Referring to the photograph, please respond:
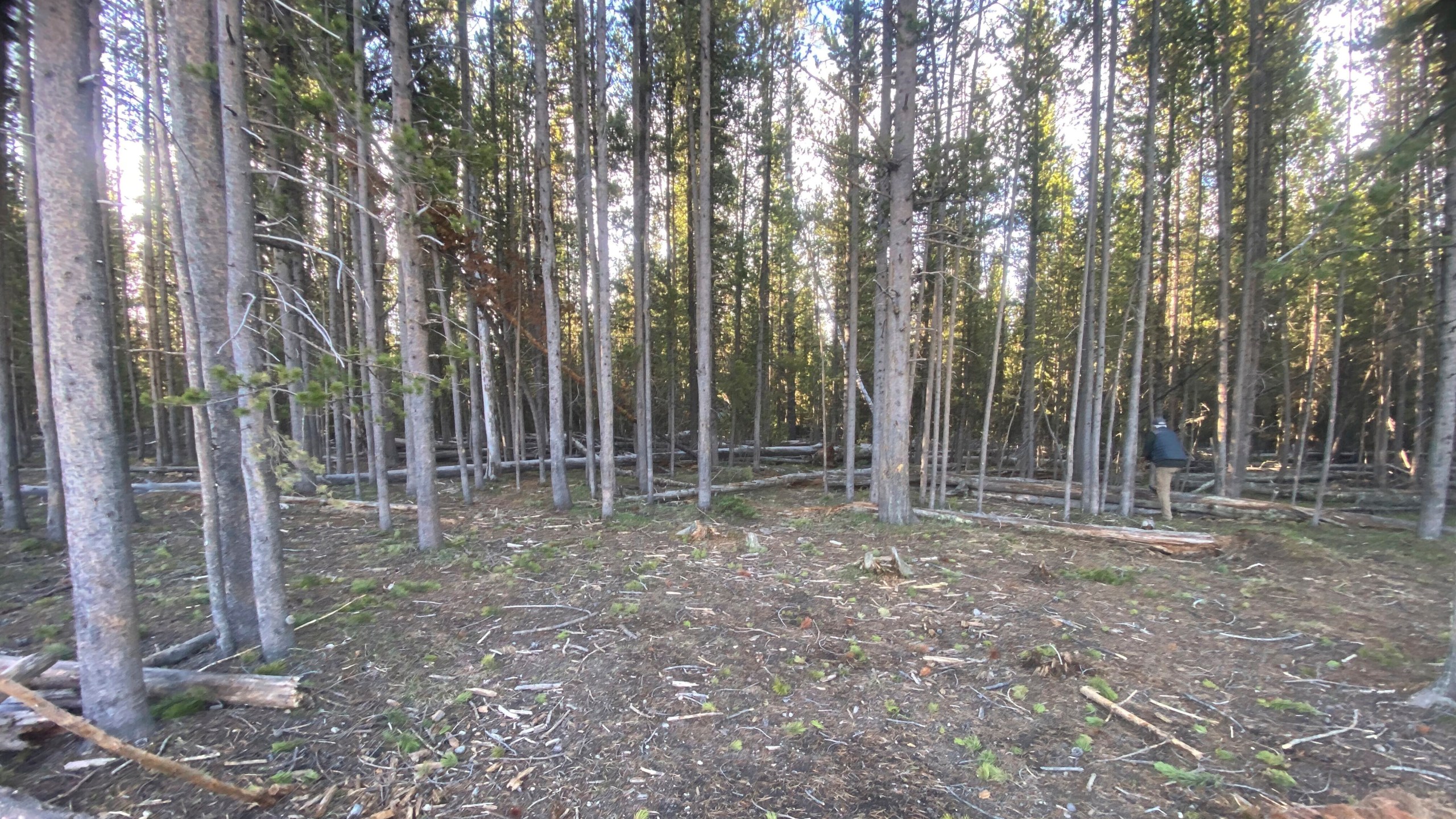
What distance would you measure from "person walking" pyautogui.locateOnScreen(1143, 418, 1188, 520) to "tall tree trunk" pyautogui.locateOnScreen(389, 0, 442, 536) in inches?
475

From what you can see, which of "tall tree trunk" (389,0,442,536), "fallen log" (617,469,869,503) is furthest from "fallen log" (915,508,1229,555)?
"tall tree trunk" (389,0,442,536)

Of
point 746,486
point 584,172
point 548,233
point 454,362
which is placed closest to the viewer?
point 454,362

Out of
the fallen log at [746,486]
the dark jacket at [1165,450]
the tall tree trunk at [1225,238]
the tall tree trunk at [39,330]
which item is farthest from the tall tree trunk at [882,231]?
the tall tree trunk at [39,330]

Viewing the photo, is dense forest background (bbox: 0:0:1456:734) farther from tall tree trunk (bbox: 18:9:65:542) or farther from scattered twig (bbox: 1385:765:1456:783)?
scattered twig (bbox: 1385:765:1456:783)

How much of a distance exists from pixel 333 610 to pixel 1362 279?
59.4 ft

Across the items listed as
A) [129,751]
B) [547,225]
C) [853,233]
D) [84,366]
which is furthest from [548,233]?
[129,751]

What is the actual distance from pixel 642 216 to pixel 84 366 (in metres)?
9.07

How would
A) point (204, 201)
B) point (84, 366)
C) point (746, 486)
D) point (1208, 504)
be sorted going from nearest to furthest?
point (84, 366) < point (204, 201) < point (1208, 504) < point (746, 486)

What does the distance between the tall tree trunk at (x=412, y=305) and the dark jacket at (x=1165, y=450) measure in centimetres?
1205

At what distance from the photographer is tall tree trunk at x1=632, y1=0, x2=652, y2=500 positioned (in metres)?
10.8

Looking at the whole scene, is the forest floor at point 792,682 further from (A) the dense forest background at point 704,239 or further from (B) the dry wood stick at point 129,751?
(A) the dense forest background at point 704,239

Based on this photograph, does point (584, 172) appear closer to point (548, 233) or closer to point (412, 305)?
point (548, 233)

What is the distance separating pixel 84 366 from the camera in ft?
9.70

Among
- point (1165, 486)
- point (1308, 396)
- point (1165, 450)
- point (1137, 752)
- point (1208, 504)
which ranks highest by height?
point (1308, 396)
